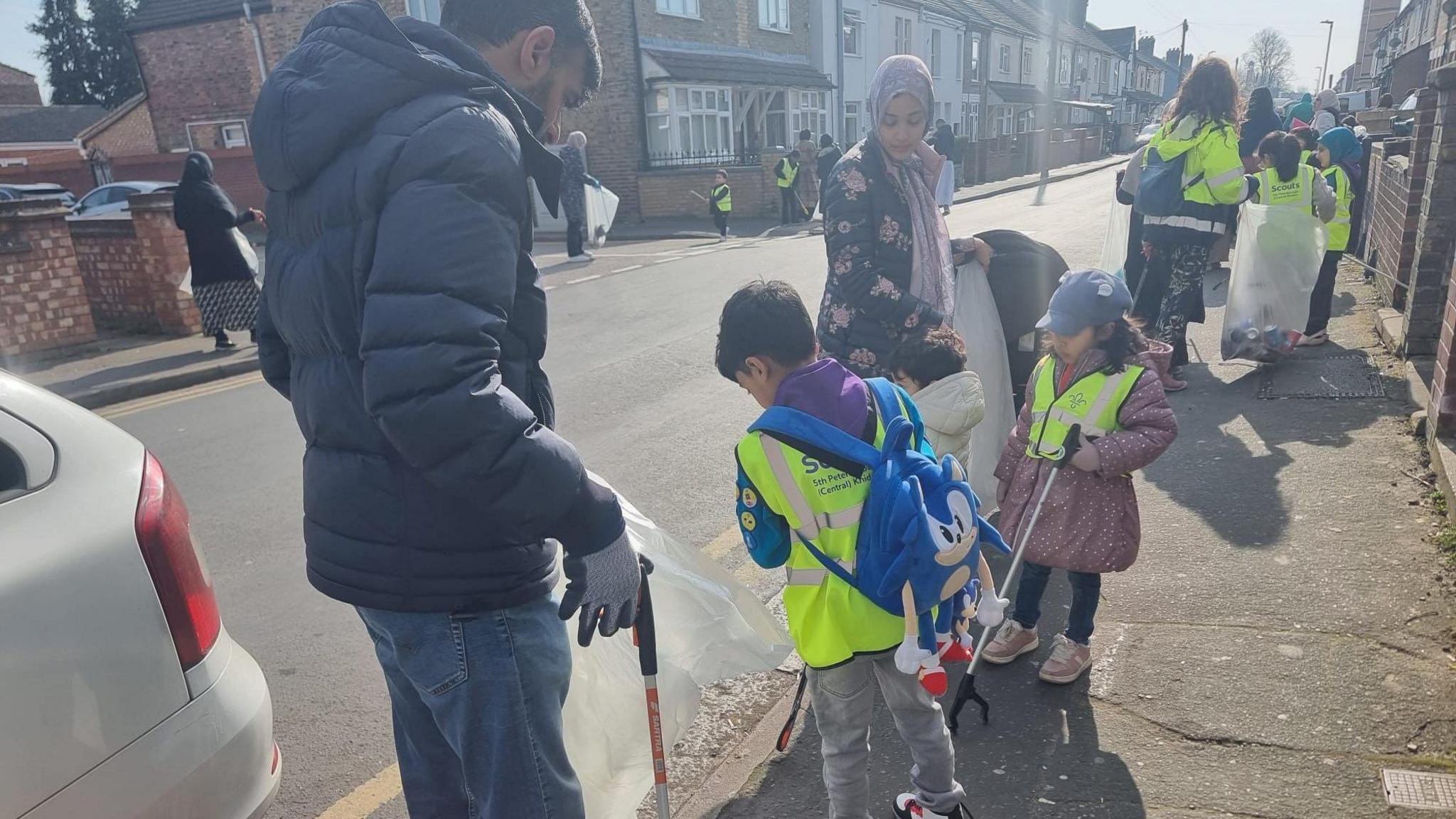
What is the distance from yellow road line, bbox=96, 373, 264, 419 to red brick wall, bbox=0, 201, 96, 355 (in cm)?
210

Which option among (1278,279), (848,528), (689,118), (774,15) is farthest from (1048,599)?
(774,15)

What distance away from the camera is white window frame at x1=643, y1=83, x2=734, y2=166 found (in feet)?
81.7

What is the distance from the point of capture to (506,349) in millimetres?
1723

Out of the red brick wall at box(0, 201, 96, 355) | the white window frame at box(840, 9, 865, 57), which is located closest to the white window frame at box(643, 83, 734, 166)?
the white window frame at box(840, 9, 865, 57)

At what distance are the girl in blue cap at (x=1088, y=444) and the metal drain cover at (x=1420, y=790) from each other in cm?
86

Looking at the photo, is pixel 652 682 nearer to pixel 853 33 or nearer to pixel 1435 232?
pixel 1435 232

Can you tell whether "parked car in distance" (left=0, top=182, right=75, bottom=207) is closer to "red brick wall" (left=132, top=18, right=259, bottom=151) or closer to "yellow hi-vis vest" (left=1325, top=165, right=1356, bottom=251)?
"red brick wall" (left=132, top=18, right=259, bottom=151)

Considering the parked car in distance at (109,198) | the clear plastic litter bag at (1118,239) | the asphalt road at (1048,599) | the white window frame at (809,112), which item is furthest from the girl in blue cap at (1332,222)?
the white window frame at (809,112)

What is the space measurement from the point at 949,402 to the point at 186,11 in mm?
30015

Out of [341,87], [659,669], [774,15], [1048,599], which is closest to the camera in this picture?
[341,87]

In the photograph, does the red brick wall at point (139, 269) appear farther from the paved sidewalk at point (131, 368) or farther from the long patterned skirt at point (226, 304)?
the long patterned skirt at point (226, 304)

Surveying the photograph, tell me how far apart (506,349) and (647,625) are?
0.68 m

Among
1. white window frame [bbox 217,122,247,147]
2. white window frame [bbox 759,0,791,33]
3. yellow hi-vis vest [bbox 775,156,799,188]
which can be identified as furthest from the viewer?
white window frame [bbox 759,0,791,33]

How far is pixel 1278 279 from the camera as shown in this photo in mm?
6195
